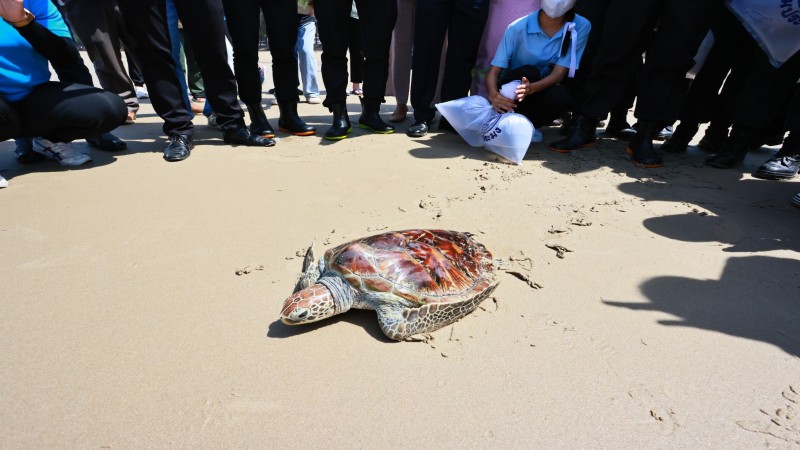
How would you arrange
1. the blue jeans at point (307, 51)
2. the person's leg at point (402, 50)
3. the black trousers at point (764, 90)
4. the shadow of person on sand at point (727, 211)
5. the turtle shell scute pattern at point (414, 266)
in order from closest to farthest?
the turtle shell scute pattern at point (414, 266) → the shadow of person on sand at point (727, 211) → the black trousers at point (764, 90) → the person's leg at point (402, 50) → the blue jeans at point (307, 51)

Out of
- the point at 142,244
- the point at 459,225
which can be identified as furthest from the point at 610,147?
the point at 142,244

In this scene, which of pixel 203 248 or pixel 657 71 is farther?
pixel 657 71

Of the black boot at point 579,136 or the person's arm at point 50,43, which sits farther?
the black boot at point 579,136

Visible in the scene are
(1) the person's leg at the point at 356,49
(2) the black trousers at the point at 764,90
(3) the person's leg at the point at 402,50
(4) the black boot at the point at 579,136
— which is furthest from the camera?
(1) the person's leg at the point at 356,49

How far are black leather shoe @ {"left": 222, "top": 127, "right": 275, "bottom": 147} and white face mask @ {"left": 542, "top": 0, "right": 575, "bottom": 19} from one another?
2.38 metres

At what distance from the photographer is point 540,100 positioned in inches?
126

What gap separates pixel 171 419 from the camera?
1088mm

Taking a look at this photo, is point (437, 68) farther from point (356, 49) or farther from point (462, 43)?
point (356, 49)

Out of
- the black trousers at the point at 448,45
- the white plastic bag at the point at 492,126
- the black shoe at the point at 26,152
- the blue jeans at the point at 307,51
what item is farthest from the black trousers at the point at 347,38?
the black shoe at the point at 26,152

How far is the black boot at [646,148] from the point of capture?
2.91m

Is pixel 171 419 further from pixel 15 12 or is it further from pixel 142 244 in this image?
pixel 15 12

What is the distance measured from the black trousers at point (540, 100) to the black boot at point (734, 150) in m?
1.16

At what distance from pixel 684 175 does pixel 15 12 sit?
14.6 ft

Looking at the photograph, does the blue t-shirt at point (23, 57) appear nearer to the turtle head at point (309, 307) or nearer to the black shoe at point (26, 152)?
the black shoe at point (26, 152)
